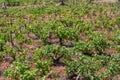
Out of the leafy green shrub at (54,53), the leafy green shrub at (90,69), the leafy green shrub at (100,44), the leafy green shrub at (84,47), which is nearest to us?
the leafy green shrub at (90,69)

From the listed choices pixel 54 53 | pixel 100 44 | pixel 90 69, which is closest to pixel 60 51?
pixel 54 53

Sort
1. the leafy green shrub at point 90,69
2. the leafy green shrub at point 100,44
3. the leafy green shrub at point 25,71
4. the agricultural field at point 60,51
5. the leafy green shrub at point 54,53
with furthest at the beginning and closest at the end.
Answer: the leafy green shrub at point 100,44
the leafy green shrub at point 54,53
the agricultural field at point 60,51
the leafy green shrub at point 90,69
the leafy green shrub at point 25,71

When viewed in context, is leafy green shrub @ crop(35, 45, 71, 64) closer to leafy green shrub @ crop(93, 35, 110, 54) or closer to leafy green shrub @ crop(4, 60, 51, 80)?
leafy green shrub @ crop(4, 60, 51, 80)

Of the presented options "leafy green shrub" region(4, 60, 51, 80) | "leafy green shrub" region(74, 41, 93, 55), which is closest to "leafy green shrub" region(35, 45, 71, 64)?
"leafy green shrub" region(4, 60, 51, 80)

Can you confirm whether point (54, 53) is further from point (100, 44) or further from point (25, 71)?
point (25, 71)

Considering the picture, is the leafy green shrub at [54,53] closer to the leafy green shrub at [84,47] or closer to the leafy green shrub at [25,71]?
the leafy green shrub at [25,71]

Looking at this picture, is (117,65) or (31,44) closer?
(117,65)

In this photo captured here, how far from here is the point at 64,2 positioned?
40719 mm

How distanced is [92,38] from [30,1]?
23.6 metres

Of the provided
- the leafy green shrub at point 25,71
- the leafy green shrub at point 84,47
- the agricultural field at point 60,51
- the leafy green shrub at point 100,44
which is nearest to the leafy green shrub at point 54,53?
the agricultural field at point 60,51

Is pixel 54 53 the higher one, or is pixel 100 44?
pixel 54 53

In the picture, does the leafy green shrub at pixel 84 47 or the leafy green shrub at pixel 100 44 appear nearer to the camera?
the leafy green shrub at pixel 84 47

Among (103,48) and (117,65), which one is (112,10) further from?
(117,65)

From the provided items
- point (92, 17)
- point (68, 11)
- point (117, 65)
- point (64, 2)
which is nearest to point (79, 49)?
point (117, 65)
